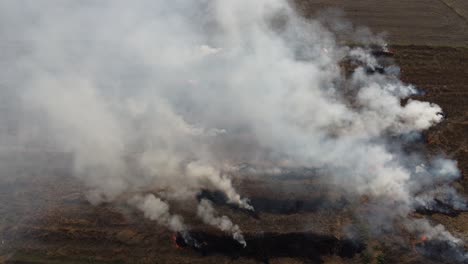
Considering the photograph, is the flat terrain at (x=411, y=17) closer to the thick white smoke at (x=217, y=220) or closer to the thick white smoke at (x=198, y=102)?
the thick white smoke at (x=198, y=102)

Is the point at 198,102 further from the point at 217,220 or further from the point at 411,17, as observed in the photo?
the point at 411,17

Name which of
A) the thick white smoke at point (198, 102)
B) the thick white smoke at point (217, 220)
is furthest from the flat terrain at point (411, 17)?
the thick white smoke at point (217, 220)

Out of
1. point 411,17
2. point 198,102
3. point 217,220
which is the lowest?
point 217,220

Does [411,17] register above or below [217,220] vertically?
above

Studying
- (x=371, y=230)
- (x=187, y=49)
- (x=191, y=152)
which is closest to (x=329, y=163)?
(x=371, y=230)

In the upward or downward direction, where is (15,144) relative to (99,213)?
upward

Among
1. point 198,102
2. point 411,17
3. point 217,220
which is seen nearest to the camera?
point 217,220

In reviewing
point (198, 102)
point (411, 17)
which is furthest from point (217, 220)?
point (411, 17)

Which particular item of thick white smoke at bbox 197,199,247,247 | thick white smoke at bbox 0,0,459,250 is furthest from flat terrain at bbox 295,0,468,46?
thick white smoke at bbox 197,199,247,247

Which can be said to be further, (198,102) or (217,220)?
(198,102)

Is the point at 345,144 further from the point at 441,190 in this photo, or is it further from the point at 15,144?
the point at 15,144
